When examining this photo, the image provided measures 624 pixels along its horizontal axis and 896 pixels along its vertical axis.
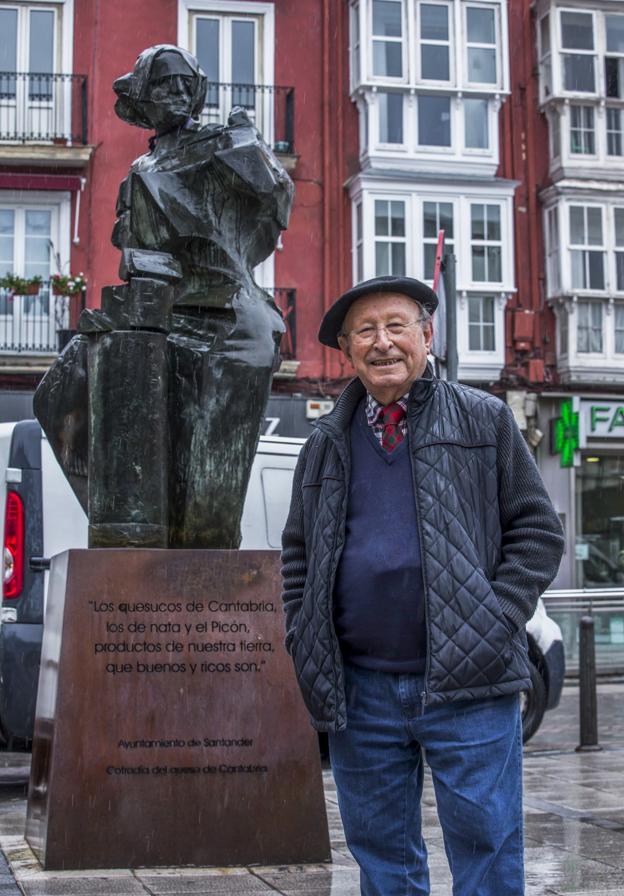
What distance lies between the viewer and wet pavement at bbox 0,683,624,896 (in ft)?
17.3

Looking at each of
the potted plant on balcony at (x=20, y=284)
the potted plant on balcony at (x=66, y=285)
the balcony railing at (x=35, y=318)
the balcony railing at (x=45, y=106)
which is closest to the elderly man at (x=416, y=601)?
the potted plant on balcony at (x=66, y=285)

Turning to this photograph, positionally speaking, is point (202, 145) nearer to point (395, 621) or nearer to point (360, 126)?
point (395, 621)

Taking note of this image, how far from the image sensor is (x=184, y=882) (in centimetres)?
536

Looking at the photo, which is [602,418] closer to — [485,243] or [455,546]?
[485,243]

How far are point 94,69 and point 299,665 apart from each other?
22153 millimetres

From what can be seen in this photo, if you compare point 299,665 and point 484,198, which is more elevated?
point 484,198

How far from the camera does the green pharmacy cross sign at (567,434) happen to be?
82.3 feet

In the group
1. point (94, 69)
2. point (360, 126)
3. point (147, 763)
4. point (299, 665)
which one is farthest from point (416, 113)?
point (299, 665)

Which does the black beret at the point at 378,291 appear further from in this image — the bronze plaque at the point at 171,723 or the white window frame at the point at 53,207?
the white window frame at the point at 53,207

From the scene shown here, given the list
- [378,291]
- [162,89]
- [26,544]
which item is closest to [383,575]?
[378,291]

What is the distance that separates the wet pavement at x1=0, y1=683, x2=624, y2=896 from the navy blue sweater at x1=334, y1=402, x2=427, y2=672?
0.64 m

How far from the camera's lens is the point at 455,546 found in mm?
3479

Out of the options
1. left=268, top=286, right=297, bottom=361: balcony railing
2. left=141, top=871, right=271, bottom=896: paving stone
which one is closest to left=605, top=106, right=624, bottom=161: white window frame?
left=268, top=286, right=297, bottom=361: balcony railing

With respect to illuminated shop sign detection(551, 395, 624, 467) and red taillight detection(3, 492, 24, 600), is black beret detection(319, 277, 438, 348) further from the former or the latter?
illuminated shop sign detection(551, 395, 624, 467)
